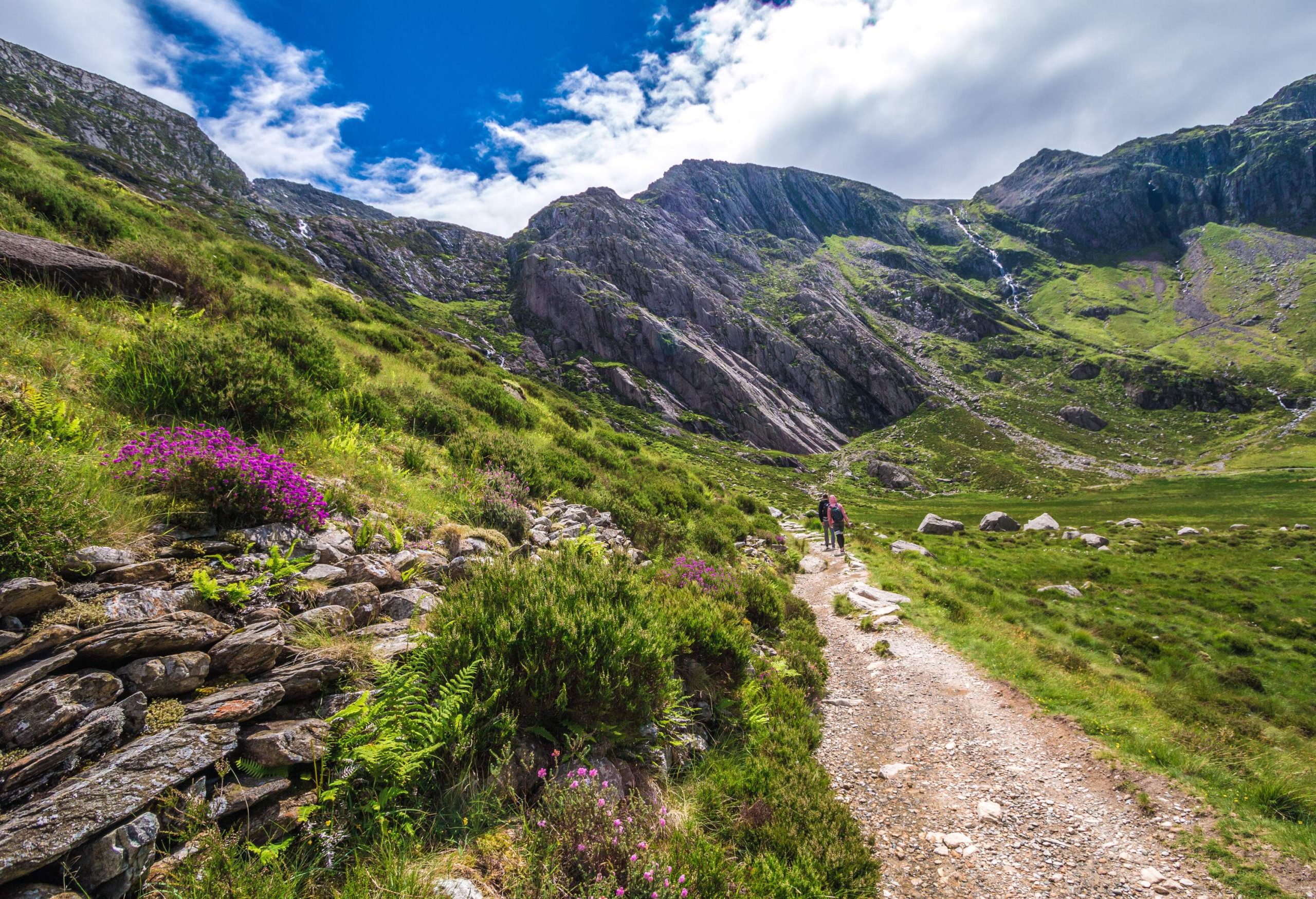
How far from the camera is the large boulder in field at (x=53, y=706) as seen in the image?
8.11 ft

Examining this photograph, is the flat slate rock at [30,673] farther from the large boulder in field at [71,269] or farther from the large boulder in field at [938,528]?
the large boulder in field at [938,528]

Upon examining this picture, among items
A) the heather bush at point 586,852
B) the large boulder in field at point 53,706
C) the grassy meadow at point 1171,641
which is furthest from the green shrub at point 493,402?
the grassy meadow at point 1171,641

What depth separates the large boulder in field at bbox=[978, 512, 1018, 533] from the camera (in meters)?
41.2

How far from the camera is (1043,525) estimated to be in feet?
128

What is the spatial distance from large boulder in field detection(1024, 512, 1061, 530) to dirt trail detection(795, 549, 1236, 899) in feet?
127

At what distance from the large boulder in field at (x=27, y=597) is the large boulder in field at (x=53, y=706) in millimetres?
626

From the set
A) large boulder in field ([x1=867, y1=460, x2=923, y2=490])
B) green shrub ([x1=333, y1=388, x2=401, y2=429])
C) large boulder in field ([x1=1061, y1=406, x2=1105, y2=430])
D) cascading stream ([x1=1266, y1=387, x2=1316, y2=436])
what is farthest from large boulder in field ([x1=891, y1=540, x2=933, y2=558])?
cascading stream ([x1=1266, y1=387, x2=1316, y2=436])

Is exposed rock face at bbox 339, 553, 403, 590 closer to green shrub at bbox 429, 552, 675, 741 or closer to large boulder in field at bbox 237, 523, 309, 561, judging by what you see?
large boulder in field at bbox 237, 523, 309, 561

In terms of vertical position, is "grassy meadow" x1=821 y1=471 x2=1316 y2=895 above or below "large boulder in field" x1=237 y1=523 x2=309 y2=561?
below

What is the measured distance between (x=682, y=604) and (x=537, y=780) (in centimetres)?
357

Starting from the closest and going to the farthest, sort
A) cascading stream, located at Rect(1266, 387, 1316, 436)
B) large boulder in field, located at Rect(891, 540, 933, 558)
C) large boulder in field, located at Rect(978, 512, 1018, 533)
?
large boulder in field, located at Rect(891, 540, 933, 558) < large boulder in field, located at Rect(978, 512, 1018, 533) < cascading stream, located at Rect(1266, 387, 1316, 436)

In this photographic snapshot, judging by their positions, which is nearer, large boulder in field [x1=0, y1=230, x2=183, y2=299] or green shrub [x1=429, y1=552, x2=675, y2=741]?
green shrub [x1=429, y1=552, x2=675, y2=741]

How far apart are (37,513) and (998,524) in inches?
2046

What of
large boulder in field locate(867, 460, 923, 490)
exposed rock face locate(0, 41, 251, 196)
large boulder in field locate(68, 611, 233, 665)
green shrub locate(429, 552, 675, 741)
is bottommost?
large boulder in field locate(867, 460, 923, 490)
